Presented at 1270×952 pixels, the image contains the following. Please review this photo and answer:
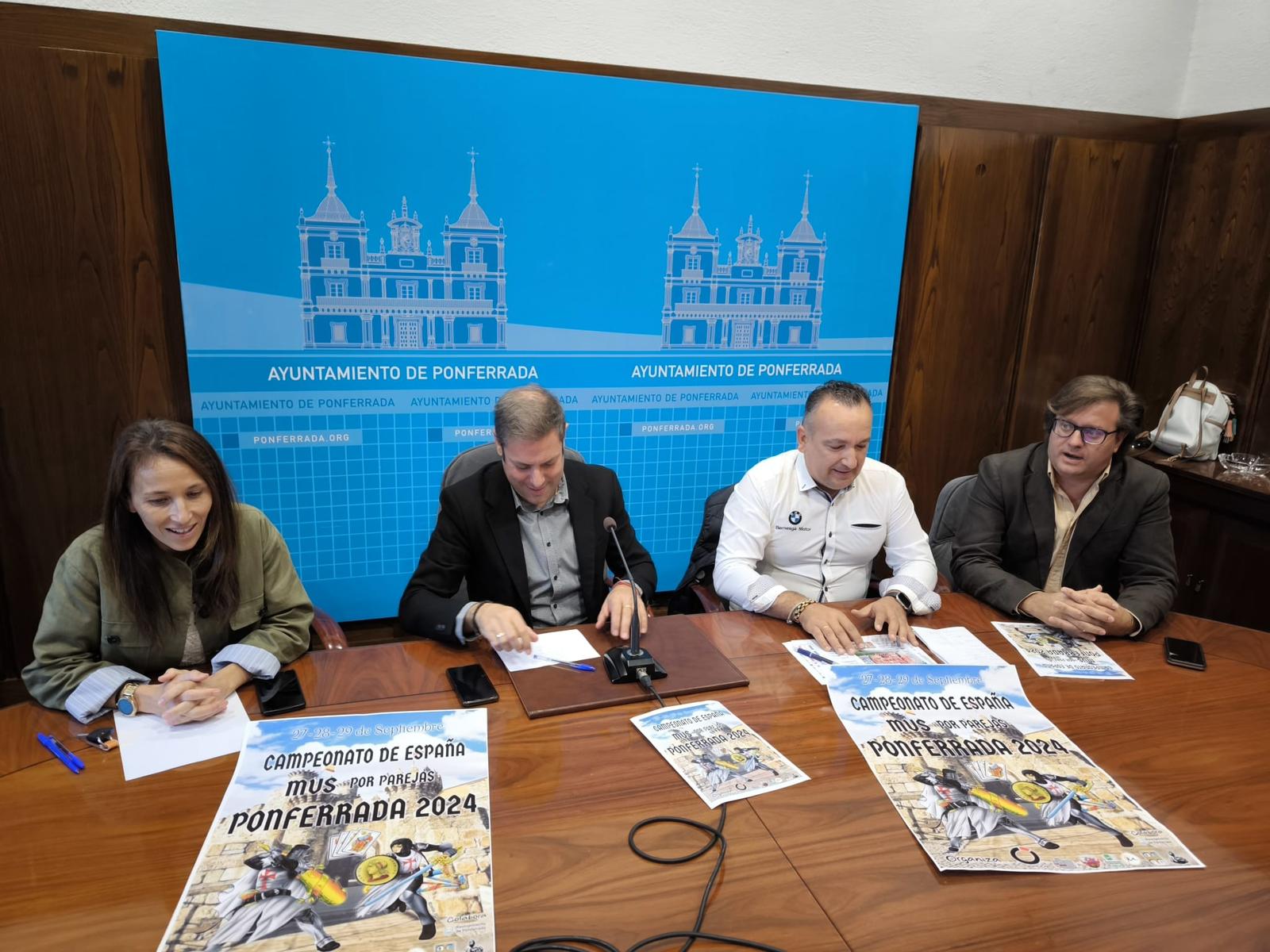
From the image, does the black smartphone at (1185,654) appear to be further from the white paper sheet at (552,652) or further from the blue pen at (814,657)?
the white paper sheet at (552,652)

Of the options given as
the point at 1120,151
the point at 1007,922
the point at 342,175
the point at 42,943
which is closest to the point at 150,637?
the point at 42,943

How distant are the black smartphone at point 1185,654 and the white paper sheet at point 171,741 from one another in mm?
1888

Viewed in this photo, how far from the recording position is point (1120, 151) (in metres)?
3.61

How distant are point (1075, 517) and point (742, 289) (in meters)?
1.59

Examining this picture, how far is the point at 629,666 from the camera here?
1.53 metres

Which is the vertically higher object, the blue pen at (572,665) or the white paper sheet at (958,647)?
the blue pen at (572,665)

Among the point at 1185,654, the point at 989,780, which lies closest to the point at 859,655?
the point at 989,780

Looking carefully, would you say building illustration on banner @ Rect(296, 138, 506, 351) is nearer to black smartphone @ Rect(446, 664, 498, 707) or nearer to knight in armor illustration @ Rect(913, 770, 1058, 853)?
black smartphone @ Rect(446, 664, 498, 707)

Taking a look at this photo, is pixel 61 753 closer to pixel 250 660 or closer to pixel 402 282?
pixel 250 660

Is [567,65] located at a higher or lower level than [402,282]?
higher

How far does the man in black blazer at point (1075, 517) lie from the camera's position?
2.06 metres

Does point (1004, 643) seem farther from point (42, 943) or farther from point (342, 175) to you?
point (342, 175)

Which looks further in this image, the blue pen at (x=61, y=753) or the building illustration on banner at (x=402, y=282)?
the building illustration on banner at (x=402, y=282)

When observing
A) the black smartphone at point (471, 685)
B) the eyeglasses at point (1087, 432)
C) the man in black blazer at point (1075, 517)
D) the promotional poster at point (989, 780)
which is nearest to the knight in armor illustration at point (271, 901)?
the black smartphone at point (471, 685)
